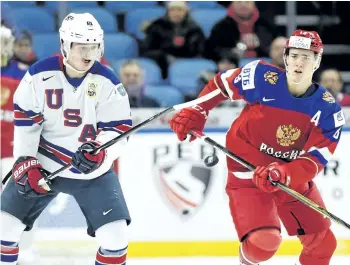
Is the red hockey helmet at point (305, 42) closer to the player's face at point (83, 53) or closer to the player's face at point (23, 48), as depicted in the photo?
the player's face at point (83, 53)

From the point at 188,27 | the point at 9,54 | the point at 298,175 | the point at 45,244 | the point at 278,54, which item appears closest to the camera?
the point at 298,175

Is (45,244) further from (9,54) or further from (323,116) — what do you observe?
(323,116)

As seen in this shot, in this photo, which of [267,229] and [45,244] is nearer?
[267,229]

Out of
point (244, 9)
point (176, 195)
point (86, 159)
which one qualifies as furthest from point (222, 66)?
point (86, 159)

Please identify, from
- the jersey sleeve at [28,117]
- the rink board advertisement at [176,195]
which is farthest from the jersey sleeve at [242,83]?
the rink board advertisement at [176,195]

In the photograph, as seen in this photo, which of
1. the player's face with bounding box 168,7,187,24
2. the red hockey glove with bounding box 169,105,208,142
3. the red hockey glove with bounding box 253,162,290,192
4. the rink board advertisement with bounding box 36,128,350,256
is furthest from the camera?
the player's face with bounding box 168,7,187,24

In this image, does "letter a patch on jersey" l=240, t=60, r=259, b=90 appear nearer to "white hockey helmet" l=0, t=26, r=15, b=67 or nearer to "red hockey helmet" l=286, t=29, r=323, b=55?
"red hockey helmet" l=286, t=29, r=323, b=55

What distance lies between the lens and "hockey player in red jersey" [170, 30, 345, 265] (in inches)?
137

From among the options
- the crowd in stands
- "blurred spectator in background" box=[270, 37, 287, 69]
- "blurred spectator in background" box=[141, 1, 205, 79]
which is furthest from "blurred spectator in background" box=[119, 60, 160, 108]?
"blurred spectator in background" box=[270, 37, 287, 69]

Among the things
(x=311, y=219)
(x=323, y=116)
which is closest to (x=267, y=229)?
(x=311, y=219)

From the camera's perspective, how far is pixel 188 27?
5930 mm

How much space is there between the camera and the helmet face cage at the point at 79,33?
3420 mm

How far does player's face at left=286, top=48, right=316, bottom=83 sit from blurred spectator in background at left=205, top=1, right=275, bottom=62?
2.43m

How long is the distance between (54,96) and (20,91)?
130 millimetres
